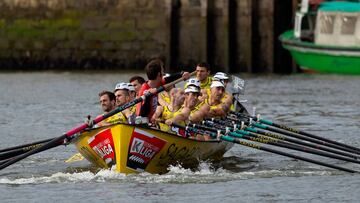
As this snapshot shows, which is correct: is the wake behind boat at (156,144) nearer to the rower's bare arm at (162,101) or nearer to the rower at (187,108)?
the rower at (187,108)

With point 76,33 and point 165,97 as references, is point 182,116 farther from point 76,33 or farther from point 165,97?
point 76,33

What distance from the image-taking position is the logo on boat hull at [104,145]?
1797 cm

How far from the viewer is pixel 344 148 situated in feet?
66.9

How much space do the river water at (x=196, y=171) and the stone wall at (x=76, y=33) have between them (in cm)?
718

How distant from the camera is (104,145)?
18109 millimetres

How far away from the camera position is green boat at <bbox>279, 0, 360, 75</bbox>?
4134cm

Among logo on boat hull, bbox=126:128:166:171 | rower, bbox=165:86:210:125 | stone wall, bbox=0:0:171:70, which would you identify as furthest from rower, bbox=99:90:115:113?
stone wall, bbox=0:0:171:70

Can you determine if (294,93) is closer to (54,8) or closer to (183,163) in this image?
(54,8)

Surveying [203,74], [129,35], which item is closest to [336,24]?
[129,35]

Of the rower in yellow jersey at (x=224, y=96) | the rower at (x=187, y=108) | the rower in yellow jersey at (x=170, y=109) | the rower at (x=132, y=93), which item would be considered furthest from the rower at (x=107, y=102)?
the rower in yellow jersey at (x=224, y=96)

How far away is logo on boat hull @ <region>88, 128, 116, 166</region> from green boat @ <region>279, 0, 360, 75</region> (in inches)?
920

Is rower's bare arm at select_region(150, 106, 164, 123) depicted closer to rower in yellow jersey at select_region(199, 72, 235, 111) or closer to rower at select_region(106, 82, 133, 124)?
rower at select_region(106, 82, 133, 124)

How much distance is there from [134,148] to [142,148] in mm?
143

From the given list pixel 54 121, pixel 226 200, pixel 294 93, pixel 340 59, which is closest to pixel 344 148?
pixel 226 200
